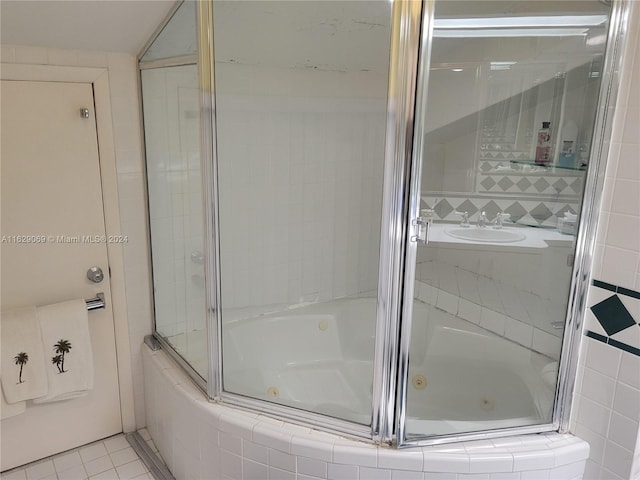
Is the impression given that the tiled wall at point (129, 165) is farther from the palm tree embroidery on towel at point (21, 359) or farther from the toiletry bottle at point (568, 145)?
the toiletry bottle at point (568, 145)

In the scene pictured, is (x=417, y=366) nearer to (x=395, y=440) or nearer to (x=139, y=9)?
(x=395, y=440)

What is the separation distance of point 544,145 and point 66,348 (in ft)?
7.02

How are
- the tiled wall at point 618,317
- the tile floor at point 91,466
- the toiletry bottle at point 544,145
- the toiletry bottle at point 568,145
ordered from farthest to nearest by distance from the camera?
the tile floor at point 91,466 < the toiletry bottle at point 544,145 < the toiletry bottle at point 568,145 < the tiled wall at point 618,317

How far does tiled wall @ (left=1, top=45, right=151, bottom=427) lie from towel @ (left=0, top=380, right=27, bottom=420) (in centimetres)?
50

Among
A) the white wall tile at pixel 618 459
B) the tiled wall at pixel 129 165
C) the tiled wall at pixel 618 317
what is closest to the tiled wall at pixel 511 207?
the tiled wall at pixel 618 317

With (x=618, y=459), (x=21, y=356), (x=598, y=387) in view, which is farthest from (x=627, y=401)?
(x=21, y=356)

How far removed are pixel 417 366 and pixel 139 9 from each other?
5.40 feet

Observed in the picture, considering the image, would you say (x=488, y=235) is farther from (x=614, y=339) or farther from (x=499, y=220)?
(x=614, y=339)

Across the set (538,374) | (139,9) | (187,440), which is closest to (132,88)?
(139,9)

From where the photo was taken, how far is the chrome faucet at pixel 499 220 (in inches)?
80.6

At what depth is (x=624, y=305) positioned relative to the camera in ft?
4.98

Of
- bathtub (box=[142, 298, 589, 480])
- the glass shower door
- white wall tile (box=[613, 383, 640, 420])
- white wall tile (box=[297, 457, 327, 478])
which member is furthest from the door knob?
white wall tile (box=[613, 383, 640, 420])

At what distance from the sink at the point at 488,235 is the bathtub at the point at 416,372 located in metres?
0.34

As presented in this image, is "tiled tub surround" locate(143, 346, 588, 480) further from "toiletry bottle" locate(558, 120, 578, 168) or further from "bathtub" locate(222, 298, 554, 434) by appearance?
"toiletry bottle" locate(558, 120, 578, 168)
